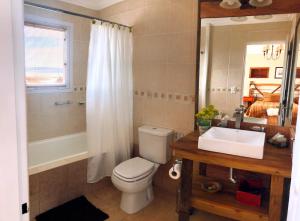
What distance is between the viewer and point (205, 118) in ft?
7.73

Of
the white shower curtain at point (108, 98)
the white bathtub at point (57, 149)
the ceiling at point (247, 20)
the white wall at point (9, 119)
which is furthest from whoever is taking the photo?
the white bathtub at point (57, 149)

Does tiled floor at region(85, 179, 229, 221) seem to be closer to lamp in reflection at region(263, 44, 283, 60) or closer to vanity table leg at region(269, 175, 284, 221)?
vanity table leg at region(269, 175, 284, 221)

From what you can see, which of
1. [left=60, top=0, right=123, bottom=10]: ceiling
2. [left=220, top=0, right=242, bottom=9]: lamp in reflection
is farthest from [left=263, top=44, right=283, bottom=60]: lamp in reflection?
[left=60, top=0, right=123, bottom=10]: ceiling

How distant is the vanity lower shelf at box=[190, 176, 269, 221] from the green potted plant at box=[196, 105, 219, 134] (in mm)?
561

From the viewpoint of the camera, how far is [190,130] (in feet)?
8.80

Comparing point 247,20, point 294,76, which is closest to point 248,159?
point 294,76

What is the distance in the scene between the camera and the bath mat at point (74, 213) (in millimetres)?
2373

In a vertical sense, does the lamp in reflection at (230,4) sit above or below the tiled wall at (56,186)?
above

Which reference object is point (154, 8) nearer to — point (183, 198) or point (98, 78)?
point (98, 78)

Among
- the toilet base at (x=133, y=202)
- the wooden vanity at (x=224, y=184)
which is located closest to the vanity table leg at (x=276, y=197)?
the wooden vanity at (x=224, y=184)

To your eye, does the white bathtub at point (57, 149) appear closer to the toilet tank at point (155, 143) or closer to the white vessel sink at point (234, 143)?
Answer: the toilet tank at point (155, 143)

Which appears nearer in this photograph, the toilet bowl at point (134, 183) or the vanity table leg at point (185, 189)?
the vanity table leg at point (185, 189)

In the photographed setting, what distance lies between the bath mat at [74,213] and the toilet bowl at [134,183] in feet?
0.88

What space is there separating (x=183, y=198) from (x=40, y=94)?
2110mm
